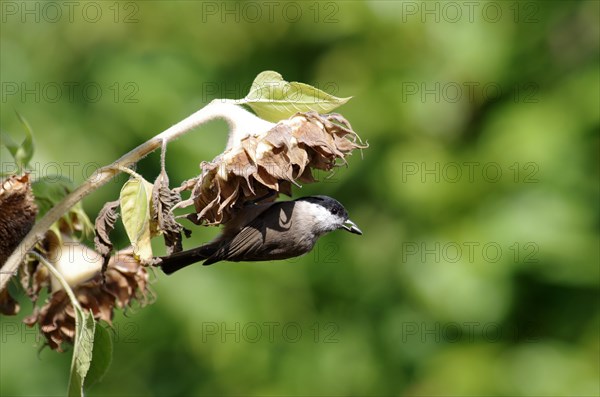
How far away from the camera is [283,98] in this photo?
2275mm

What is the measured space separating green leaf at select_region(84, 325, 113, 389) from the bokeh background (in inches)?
86.1

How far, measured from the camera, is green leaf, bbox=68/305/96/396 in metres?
2.17

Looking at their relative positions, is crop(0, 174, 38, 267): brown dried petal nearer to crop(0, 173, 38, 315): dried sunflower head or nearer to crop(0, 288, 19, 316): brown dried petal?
crop(0, 173, 38, 315): dried sunflower head

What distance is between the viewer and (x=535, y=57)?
201 inches

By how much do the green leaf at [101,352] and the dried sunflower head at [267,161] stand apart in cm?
47

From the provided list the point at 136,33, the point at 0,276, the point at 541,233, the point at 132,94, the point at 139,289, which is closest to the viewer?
the point at 0,276

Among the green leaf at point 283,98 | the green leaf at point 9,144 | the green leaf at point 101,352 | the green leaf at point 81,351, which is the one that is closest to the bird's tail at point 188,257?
the green leaf at point 101,352

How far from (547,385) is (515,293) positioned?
0.51 metres

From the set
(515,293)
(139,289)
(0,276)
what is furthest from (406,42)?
(0,276)

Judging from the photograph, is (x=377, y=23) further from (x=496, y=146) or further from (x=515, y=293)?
(x=515, y=293)
